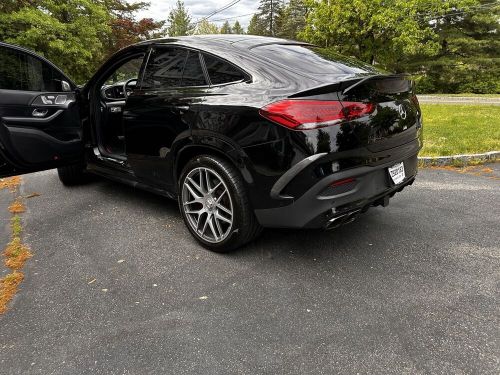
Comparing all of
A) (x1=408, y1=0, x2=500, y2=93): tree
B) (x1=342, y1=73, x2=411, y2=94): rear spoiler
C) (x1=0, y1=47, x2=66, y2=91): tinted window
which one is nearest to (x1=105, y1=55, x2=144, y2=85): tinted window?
(x1=0, y1=47, x2=66, y2=91): tinted window

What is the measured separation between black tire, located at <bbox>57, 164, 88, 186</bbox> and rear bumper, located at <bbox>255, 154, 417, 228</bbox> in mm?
3128

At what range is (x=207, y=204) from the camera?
10.1 feet

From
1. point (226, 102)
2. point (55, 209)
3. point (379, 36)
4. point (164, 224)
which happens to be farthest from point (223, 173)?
point (379, 36)

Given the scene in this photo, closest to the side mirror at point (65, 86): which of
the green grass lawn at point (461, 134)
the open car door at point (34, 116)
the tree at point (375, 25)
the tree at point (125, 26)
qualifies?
the open car door at point (34, 116)

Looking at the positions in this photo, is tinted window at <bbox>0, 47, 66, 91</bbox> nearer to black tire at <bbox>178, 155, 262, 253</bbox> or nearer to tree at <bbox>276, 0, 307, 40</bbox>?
black tire at <bbox>178, 155, 262, 253</bbox>

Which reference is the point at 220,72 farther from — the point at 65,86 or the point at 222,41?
the point at 65,86

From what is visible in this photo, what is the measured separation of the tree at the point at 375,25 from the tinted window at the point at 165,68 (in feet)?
64.6

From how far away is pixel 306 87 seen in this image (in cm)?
246

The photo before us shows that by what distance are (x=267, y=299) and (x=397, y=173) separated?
135 centimetres

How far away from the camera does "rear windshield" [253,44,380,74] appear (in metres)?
2.77

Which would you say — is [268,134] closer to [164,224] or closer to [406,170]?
[406,170]

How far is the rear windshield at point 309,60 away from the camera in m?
2.77

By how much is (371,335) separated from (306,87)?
1.55 m

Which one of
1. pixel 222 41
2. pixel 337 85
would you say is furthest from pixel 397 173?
pixel 222 41
